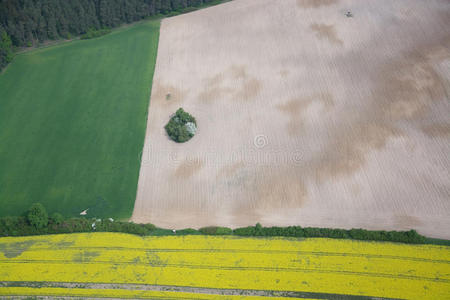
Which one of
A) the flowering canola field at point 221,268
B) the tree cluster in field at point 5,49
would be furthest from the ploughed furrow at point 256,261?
the tree cluster in field at point 5,49

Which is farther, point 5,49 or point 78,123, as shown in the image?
point 5,49

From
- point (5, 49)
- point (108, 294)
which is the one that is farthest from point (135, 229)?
point (5, 49)

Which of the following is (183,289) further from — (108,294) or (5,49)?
(5,49)

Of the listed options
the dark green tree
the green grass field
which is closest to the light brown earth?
the green grass field

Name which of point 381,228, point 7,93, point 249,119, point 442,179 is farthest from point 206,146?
point 7,93

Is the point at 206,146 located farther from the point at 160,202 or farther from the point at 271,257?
the point at 271,257

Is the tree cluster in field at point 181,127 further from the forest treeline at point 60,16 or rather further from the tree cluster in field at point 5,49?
the tree cluster in field at point 5,49
